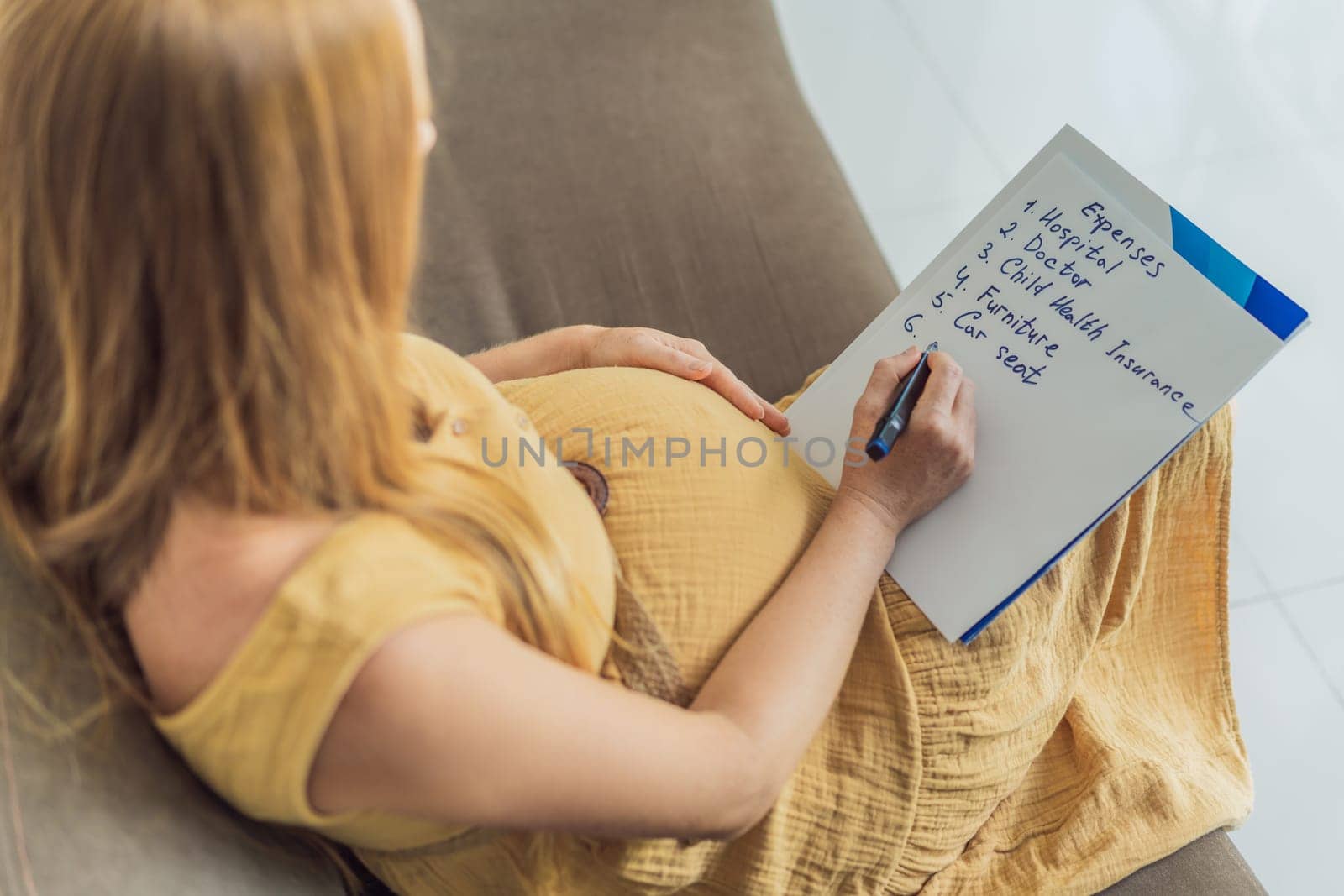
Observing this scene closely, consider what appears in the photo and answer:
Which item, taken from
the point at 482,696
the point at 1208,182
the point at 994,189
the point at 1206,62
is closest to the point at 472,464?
the point at 482,696

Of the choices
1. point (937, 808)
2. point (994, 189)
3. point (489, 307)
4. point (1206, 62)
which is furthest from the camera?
point (1206, 62)

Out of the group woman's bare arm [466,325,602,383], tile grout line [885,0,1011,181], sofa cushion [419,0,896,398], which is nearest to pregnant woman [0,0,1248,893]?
woman's bare arm [466,325,602,383]

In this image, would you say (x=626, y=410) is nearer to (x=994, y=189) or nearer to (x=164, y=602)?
(x=164, y=602)

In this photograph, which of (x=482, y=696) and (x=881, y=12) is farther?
(x=881, y=12)

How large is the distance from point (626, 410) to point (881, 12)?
1.59m

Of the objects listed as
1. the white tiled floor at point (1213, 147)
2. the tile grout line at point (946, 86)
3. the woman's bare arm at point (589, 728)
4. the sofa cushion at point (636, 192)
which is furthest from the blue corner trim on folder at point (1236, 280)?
the tile grout line at point (946, 86)

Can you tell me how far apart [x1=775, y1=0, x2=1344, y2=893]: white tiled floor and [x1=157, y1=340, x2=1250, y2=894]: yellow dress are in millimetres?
546

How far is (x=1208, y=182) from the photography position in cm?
186

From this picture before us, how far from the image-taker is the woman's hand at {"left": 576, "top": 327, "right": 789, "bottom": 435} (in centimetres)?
87

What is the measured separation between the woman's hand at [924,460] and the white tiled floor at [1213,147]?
78 cm

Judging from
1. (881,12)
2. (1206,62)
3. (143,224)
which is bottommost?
Result: (143,224)

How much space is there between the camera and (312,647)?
0.51 m

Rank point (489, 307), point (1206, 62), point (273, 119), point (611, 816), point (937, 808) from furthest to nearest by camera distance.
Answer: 1. point (1206, 62)
2. point (489, 307)
3. point (937, 808)
4. point (611, 816)
5. point (273, 119)

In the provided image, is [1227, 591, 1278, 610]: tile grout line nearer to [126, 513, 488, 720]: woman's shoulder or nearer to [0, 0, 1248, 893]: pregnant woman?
Result: [0, 0, 1248, 893]: pregnant woman
